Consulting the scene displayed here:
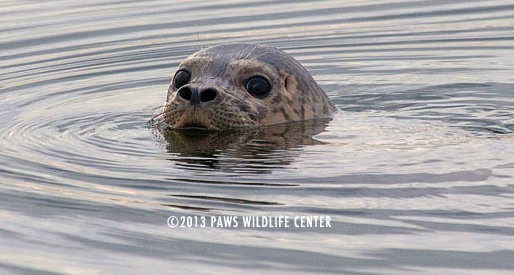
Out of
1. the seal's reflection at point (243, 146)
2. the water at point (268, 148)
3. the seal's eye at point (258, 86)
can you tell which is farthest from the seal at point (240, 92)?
the water at point (268, 148)

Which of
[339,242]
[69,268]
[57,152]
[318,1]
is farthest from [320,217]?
[318,1]

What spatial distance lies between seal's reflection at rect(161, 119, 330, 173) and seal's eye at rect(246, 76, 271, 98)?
31 centimetres

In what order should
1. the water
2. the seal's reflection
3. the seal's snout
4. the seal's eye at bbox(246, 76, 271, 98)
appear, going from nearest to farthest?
the water → the seal's reflection → the seal's snout → the seal's eye at bbox(246, 76, 271, 98)

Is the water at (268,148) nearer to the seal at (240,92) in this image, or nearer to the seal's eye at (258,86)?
the seal at (240,92)

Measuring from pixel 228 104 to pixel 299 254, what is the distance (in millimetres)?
4034

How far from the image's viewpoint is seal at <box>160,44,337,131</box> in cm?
1169

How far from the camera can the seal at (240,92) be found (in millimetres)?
11688

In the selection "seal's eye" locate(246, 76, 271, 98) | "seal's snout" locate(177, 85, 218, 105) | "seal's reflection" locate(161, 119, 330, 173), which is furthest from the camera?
"seal's eye" locate(246, 76, 271, 98)

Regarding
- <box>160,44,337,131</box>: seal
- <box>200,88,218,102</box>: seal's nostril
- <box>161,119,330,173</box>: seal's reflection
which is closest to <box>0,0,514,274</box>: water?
<box>161,119,330,173</box>: seal's reflection

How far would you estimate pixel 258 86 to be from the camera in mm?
12273

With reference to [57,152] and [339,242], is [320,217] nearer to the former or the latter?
[339,242]

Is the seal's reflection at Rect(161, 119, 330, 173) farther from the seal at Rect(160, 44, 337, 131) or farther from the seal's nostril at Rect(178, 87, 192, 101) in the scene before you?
the seal's nostril at Rect(178, 87, 192, 101)

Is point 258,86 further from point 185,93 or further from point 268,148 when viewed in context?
point 268,148

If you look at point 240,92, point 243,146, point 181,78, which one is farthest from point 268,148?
point 181,78
